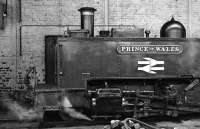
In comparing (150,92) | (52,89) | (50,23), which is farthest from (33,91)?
(50,23)

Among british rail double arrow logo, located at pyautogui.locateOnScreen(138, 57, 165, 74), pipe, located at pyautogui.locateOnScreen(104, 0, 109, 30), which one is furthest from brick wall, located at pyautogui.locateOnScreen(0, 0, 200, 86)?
british rail double arrow logo, located at pyautogui.locateOnScreen(138, 57, 165, 74)

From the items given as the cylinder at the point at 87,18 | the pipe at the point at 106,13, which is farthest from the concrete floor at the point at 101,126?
the pipe at the point at 106,13

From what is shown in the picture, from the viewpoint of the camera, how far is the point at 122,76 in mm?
8422

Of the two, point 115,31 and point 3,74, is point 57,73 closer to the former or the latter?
point 115,31

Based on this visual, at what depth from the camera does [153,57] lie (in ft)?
28.0

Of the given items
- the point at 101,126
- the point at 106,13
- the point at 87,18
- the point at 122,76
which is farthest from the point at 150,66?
the point at 106,13

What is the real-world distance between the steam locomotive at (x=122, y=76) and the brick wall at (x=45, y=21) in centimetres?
430

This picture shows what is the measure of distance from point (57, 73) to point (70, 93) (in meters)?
0.63

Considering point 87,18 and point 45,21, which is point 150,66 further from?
point 45,21

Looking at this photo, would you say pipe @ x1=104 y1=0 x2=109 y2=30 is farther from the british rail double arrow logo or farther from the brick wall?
the british rail double arrow logo

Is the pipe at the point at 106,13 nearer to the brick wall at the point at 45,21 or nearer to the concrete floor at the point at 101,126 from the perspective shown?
the brick wall at the point at 45,21

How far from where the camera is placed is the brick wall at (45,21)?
491 inches

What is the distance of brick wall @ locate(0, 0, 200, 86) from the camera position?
12.5 meters

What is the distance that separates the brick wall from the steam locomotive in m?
4.30
